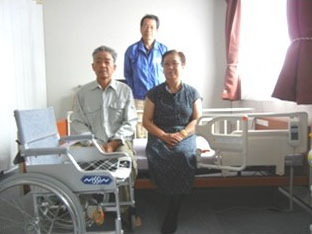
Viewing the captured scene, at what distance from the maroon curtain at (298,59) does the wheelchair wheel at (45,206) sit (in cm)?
148

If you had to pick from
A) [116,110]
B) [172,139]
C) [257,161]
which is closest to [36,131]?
[116,110]

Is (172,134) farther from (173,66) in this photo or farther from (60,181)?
(60,181)

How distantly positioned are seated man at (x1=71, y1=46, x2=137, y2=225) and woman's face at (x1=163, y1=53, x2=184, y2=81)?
11.7 inches

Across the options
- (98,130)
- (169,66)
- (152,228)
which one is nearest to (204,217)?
(152,228)

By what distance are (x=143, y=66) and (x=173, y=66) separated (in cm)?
89

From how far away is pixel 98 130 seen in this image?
1.85 m

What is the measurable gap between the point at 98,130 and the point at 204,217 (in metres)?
0.94

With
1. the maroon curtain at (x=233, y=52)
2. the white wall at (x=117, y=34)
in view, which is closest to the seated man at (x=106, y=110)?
the maroon curtain at (x=233, y=52)

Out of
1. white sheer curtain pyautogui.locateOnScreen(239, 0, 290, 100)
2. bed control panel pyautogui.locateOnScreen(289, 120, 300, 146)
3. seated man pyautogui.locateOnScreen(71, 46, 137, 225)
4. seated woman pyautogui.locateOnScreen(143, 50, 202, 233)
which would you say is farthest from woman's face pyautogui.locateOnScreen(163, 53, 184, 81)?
white sheer curtain pyautogui.locateOnScreen(239, 0, 290, 100)

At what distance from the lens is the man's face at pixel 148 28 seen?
257cm

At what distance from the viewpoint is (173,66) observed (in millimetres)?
1871

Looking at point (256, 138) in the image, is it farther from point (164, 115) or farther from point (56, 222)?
point (56, 222)

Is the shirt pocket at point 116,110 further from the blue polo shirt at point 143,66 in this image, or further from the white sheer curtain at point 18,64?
the white sheer curtain at point 18,64

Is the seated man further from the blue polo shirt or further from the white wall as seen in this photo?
the white wall
